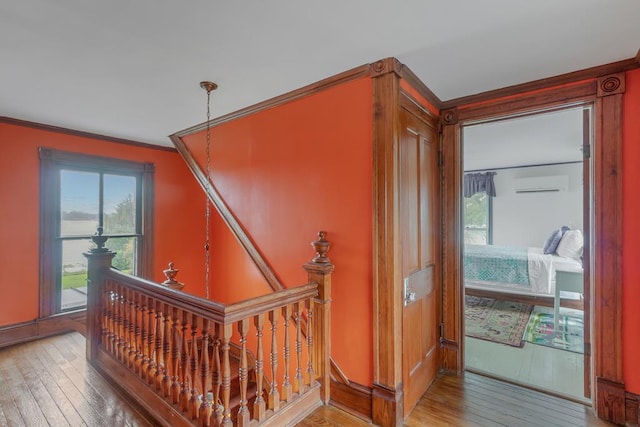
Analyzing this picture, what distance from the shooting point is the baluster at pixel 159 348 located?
1955mm

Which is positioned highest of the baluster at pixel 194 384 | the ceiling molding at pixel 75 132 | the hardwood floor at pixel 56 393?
the ceiling molding at pixel 75 132

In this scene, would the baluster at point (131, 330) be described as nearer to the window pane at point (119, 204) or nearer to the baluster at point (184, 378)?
the baluster at point (184, 378)

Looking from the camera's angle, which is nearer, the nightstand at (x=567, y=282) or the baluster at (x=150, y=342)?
the baluster at (x=150, y=342)

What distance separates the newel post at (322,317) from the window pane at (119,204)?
3.04m

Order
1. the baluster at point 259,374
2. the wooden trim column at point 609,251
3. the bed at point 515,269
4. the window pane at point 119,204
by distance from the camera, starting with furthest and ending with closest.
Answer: the bed at point 515,269 < the window pane at point 119,204 < the wooden trim column at point 609,251 < the baluster at point 259,374

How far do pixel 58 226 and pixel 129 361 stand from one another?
2113mm

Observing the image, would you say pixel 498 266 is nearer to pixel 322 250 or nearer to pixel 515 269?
pixel 515 269

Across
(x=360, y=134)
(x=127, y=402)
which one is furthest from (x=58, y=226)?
(x=360, y=134)

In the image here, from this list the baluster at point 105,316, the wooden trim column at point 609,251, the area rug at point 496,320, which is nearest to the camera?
the wooden trim column at point 609,251

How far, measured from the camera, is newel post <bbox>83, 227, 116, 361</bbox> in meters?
2.62

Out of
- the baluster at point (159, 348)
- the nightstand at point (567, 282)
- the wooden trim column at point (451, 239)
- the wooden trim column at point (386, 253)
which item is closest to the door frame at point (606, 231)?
the wooden trim column at point (451, 239)

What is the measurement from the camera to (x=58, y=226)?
339cm

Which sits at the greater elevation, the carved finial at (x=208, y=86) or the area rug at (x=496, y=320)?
the carved finial at (x=208, y=86)

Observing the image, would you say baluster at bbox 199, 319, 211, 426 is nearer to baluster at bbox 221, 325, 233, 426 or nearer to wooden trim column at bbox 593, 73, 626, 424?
baluster at bbox 221, 325, 233, 426
